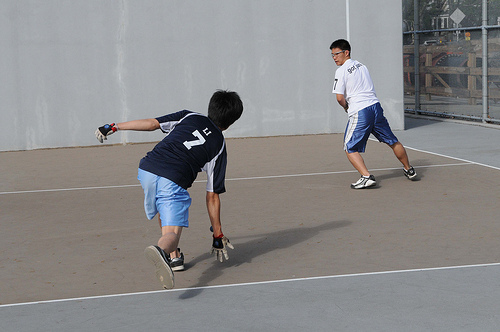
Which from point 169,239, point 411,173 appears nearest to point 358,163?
point 411,173

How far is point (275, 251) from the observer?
6.51 metres

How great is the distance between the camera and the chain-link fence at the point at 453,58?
1502cm

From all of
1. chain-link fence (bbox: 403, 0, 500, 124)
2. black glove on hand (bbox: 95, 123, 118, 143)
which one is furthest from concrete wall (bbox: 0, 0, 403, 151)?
black glove on hand (bbox: 95, 123, 118, 143)

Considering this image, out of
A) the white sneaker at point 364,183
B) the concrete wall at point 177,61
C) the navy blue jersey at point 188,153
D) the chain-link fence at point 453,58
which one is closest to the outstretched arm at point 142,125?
the navy blue jersey at point 188,153

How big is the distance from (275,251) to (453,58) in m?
11.1

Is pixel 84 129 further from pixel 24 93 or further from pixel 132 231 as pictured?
pixel 132 231

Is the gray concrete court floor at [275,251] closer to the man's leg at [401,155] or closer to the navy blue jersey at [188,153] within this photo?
the man's leg at [401,155]

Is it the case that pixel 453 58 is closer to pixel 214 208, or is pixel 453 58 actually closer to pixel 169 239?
pixel 214 208

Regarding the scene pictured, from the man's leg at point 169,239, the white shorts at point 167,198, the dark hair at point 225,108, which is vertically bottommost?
the man's leg at point 169,239

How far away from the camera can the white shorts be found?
5.30 metres

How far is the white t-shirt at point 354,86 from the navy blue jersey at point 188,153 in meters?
4.17

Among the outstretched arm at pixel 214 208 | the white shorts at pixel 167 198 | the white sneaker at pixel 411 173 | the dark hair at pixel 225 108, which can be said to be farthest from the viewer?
the white sneaker at pixel 411 173

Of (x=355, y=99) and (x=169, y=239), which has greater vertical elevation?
(x=355, y=99)

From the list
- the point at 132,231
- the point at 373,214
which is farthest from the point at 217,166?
the point at 373,214
